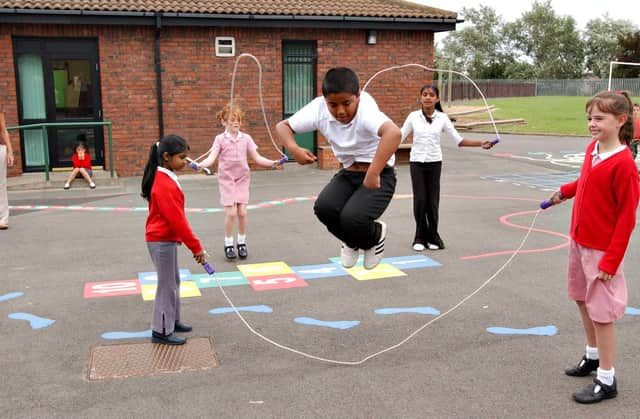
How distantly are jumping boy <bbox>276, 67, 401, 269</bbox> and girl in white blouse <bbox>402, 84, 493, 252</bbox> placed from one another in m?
2.93

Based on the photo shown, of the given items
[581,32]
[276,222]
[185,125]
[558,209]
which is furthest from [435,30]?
[581,32]

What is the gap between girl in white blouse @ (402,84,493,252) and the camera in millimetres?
8133

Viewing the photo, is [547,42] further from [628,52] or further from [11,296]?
[11,296]

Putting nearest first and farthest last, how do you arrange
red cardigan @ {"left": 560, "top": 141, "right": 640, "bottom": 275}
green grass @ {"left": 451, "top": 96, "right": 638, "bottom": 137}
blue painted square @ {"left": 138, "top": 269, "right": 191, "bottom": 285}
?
1. red cardigan @ {"left": 560, "top": 141, "right": 640, "bottom": 275}
2. blue painted square @ {"left": 138, "top": 269, "right": 191, "bottom": 285}
3. green grass @ {"left": 451, "top": 96, "right": 638, "bottom": 137}

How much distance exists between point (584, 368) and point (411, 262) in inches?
129

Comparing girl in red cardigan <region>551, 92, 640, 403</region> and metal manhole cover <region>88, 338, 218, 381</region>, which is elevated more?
girl in red cardigan <region>551, 92, 640, 403</region>

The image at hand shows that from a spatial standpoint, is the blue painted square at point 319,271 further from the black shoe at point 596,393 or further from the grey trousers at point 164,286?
the black shoe at point 596,393

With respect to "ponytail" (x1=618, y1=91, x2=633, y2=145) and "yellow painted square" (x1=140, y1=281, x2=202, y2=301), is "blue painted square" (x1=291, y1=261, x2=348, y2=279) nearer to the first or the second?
"yellow painted square" (x1=140, y1=281, x2=202, y2=301)

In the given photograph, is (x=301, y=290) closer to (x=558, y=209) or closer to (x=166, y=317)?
(x=166, y=317)

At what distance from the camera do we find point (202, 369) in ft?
15.4

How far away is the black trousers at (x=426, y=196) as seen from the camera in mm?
8195

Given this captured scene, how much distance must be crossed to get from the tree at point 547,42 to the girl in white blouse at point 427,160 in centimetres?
8159

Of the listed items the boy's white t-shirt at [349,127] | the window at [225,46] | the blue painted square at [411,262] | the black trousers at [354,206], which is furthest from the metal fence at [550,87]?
the boy's white t-shirt at [349,127]

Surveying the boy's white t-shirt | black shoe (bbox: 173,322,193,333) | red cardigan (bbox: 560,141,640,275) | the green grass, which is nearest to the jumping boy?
the boy's white t-shirt
